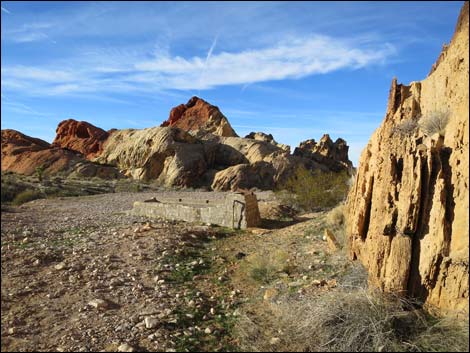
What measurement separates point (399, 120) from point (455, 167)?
1.76m

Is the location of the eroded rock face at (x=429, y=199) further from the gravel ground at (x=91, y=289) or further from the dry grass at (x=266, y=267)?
the gravel ground at (x=91, y=289)

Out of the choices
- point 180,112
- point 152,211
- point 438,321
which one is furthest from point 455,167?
point 180,112

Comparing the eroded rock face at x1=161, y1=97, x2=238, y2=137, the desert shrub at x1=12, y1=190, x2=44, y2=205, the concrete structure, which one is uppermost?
the eroded rock face at x1=161, y1=97, x2=238, y2=137

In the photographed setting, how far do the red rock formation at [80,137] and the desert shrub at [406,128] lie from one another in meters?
50.2

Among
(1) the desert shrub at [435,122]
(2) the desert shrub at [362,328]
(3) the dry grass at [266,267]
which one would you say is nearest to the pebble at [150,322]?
(2) the desert shrub at [362,328]

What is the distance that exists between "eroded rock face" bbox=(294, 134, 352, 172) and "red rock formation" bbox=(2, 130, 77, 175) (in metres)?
20.7

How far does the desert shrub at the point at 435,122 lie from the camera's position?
577 centimetres

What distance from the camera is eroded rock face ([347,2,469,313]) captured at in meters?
5.02

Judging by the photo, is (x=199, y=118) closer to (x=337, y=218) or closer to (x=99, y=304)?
(x=337, y=218)

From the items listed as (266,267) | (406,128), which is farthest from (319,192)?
(406,128)

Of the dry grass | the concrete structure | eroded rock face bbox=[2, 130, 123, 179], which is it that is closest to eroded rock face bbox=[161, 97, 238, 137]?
eroded rock face bbox=[2, 130, 123, 179]

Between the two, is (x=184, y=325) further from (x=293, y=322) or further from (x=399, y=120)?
(x=399, y=120)

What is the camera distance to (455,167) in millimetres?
5227

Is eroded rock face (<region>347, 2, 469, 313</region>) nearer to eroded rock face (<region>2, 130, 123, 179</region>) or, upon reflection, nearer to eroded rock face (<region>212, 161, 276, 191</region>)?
eroded rock face (<region>212, 161, 276, 191</region>)
